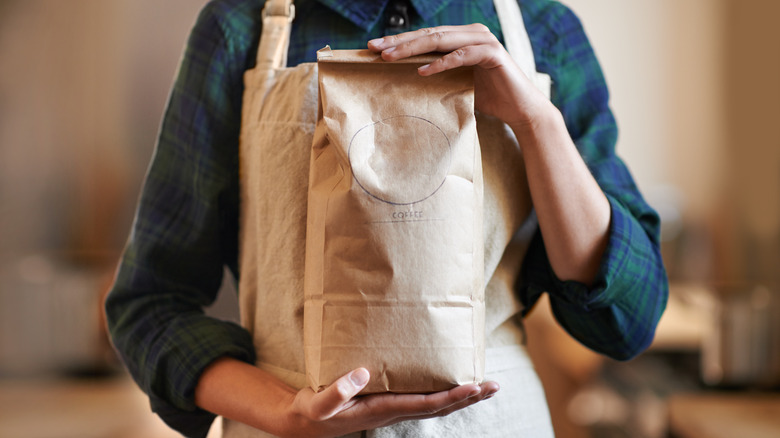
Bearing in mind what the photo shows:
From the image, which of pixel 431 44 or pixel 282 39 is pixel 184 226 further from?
pixel 431 44

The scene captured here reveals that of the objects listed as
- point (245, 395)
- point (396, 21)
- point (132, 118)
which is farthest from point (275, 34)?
point (132, 118)

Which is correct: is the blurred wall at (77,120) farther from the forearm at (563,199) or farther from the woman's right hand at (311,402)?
the forearm at (563,199)

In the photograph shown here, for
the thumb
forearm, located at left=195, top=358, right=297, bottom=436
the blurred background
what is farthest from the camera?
the blurred background

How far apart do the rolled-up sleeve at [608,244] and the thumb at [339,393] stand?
0.24 metres

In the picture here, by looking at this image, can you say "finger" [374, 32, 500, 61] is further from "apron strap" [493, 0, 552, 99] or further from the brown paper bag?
"apron strap" [493, 0, 552, 99]

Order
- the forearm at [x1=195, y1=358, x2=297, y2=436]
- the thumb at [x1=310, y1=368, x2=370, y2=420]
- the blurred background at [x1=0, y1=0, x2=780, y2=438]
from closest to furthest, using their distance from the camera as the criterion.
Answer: the thumb at [x1=310, y1=368, x2=370, y2=420] < the forearm at [x1=195, y1=358, x2=297, y2=436] < the blurred background at [x1=0, y1=0, x2=780, y2=438]

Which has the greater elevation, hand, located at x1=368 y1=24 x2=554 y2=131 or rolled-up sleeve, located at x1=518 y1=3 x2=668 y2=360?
hand, located at x1=368 y1=24 x2=554 y2=131

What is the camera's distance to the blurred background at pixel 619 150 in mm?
1974

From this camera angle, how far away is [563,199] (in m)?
0.60

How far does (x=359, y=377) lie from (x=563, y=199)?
0.25 metres

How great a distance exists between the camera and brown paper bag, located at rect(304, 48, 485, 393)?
19.4 inches

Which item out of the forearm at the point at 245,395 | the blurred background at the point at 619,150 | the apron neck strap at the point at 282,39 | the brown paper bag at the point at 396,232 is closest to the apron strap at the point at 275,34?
the apron neck strap at the point at 282,39

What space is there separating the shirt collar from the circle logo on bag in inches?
7.2

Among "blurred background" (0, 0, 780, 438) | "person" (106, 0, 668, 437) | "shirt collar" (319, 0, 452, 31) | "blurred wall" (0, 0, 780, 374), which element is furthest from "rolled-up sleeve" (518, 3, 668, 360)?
"blurred wall" (0, 0, 780, 374)
